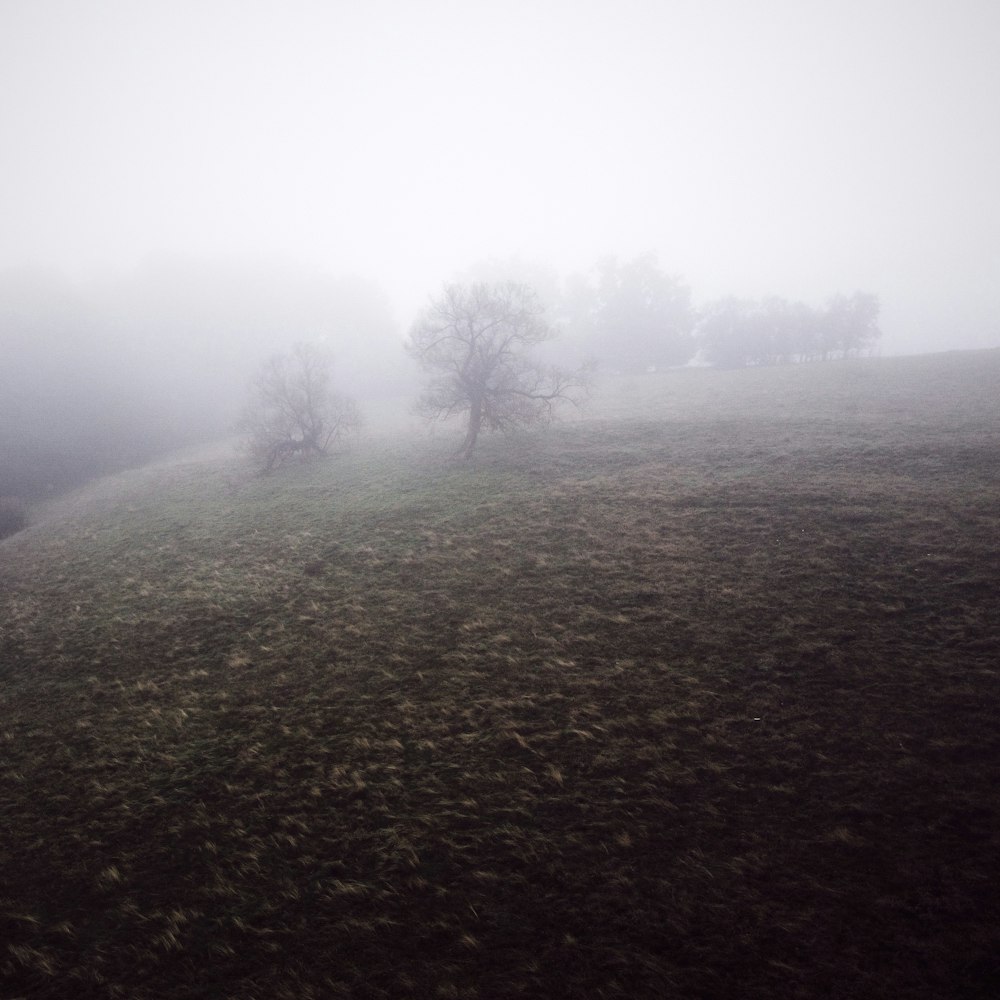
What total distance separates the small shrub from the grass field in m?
14.6

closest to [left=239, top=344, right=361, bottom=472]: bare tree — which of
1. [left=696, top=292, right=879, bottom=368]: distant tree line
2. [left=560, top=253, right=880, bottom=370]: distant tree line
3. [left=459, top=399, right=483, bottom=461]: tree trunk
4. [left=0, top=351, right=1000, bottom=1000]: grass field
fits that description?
[left=459, top=399, right=483, bottom=461]: tree trunk

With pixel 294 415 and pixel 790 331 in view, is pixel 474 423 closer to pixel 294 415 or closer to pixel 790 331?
pixel 294 415

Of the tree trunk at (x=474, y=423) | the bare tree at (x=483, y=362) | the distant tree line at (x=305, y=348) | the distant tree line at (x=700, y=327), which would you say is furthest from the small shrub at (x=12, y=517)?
the distant tree line at (x=700, y=327)

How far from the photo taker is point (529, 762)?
756 cm

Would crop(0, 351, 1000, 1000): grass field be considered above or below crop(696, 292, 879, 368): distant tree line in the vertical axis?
below

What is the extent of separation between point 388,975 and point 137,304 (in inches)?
4501

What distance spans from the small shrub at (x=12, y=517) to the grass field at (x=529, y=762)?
1462cm

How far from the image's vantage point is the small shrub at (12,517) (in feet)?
88.4

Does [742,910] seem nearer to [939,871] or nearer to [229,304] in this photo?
[939,871]

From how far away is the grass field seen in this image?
5.25 meters

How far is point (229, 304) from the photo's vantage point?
92375 millimetres

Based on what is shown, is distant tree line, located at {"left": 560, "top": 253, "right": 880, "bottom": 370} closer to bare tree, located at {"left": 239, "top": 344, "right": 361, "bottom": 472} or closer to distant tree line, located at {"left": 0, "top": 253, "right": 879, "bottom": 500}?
distant tree line, located at {"left": 0, "top": 253, "right": 879, "bottom": 500}

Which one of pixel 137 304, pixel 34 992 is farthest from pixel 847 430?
pixel 137 304

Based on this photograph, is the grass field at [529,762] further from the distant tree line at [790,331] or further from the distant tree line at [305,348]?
the distant tree line at [790,331]
